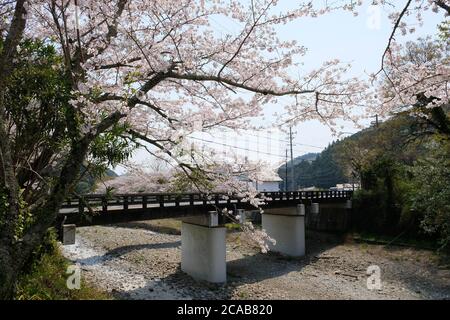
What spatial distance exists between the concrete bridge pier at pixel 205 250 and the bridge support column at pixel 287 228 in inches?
292

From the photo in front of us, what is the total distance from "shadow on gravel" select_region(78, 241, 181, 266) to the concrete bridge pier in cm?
438

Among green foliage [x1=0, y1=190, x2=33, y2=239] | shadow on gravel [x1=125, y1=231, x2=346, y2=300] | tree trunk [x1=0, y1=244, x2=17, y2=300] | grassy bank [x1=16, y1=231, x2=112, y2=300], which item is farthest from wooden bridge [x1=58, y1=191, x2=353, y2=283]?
tree trunk [x1=0, y1=244, x2=17, y2=300]

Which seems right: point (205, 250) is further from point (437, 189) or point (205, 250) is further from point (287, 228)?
point (437, 189)

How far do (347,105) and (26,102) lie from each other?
4841 mm

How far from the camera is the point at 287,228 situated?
24.1m

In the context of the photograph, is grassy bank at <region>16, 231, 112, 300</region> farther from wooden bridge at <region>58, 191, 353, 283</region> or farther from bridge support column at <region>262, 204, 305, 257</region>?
bridge support column at <region>262, 204, 305, 257</region>

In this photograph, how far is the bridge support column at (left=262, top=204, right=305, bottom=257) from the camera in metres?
23.4

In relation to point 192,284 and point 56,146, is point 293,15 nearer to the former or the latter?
point 56,146

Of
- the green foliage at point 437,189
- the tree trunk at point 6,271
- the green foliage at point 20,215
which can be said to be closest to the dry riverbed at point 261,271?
the green foliage at point 437,189

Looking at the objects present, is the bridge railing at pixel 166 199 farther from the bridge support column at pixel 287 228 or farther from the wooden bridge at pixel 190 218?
the bridge support column at pixel 287 228

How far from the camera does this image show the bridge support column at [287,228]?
23.4 meters

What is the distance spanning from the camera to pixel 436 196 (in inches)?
631

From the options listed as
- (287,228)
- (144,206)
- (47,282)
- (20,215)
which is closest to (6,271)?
(20,215)
